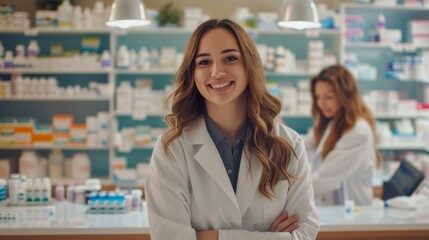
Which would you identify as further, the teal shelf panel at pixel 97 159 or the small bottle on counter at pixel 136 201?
the teal shelf panel at pixel 97 159

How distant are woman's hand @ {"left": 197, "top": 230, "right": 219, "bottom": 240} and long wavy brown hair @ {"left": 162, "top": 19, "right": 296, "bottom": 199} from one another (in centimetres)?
25

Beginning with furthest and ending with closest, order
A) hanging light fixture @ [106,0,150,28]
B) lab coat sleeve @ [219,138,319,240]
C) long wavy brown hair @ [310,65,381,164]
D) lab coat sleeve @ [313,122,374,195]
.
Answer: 1. long wavy brown hair @ [310,65,381,164]
2. lab coat sleeve @ [313,122,374,195]
3. hanging light fixture @ [106,0,150,28]
4. lab coat sleeve @ [219,138,319,240]

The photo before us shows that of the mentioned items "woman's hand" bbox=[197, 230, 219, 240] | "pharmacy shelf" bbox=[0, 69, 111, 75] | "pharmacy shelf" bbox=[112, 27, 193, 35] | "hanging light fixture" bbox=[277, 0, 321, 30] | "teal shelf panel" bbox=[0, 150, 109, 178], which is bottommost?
"teal shelf panel" bbox=[0, 150, 109, 178]

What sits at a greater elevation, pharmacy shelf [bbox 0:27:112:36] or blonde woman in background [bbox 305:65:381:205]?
pharmacy shelf [bbox 0:27:112:36]

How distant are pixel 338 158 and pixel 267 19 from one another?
253 cm

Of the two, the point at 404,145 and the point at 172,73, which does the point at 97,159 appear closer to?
the point at 172,73

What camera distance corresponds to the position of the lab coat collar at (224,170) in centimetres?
238

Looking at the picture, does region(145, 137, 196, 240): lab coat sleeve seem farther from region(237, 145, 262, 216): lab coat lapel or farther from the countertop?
the countertop

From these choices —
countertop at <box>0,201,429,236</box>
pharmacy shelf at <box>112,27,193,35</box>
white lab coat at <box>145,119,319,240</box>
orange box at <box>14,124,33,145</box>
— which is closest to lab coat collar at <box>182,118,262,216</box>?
white lab coat at <box>145,119,319,240</box>

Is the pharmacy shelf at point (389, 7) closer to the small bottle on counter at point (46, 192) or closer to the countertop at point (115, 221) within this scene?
the countertop at point (115, 221)

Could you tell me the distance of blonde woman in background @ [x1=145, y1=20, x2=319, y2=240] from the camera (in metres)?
2.35

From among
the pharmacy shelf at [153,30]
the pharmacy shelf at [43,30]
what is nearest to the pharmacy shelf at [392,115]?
the pharmacy shelf at [153,30]

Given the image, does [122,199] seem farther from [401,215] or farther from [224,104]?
[401,215]

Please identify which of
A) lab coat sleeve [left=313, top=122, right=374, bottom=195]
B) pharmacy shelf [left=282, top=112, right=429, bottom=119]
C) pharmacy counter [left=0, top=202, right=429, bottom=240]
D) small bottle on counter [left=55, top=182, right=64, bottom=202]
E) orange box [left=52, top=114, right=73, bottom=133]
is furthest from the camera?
pharmacy shelf [left=282, top=112, right=429, bottom=119]
